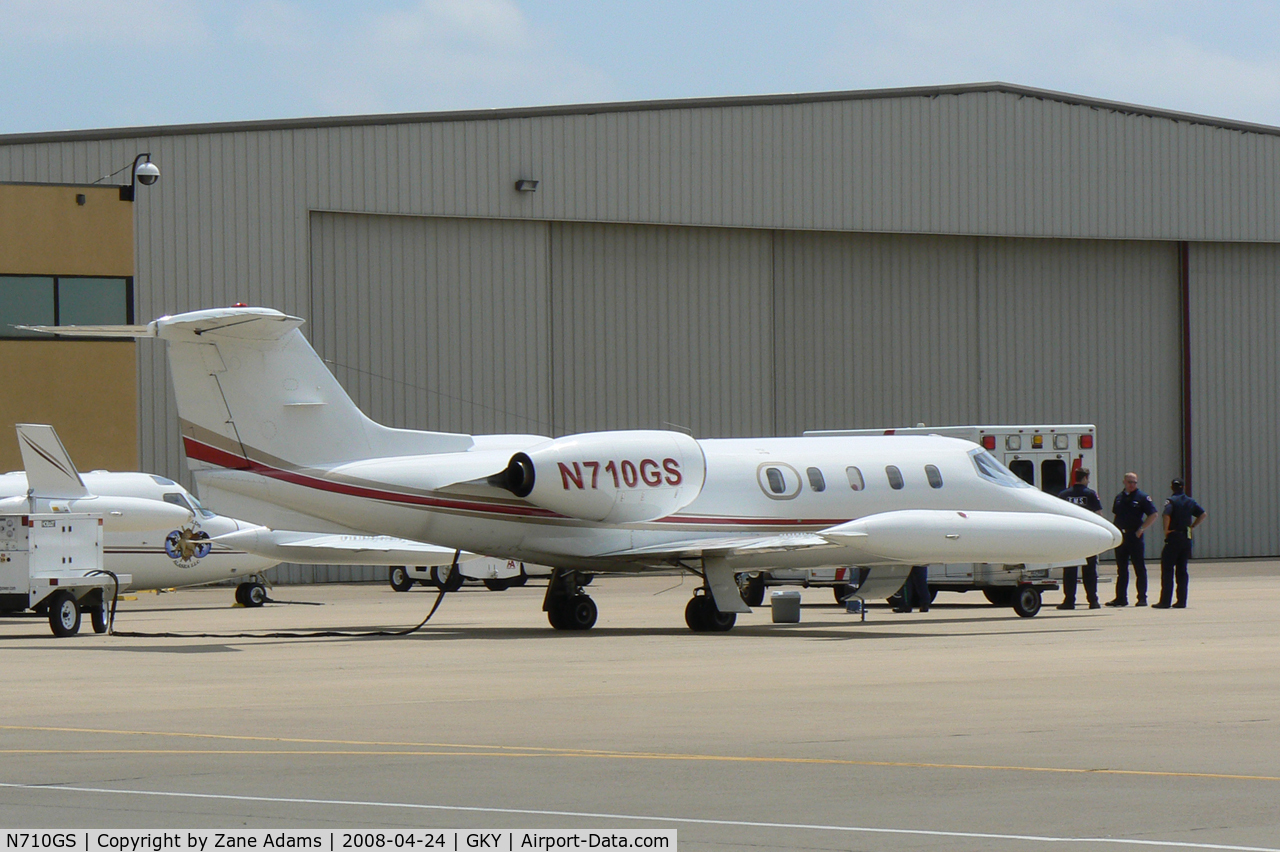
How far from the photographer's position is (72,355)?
133 feet

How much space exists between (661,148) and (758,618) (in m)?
22.2

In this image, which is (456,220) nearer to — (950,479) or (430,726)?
(950,479)

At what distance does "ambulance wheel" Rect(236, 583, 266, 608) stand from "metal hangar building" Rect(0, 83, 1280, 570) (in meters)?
8.17

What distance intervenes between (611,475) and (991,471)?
22.6ft

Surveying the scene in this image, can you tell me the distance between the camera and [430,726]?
12320 mm

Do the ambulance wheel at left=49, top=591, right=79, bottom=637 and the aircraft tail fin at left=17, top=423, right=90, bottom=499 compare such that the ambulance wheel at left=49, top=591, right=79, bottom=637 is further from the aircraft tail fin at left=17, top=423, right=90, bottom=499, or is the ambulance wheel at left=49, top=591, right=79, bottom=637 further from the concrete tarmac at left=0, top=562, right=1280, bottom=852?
the aircraft tail fin at left=17, top=423, right=90, bottom=499

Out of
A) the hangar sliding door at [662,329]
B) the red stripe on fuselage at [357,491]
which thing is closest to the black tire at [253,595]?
the red stripe on fuselage at [357,491]

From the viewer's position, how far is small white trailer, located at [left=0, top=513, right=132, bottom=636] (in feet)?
76.1

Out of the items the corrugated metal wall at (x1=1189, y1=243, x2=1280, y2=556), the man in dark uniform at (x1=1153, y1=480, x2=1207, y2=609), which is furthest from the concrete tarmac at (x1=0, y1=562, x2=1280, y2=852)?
the corrugated metal wall at (x1=1189, y1=243, x2=1280, y2=556)

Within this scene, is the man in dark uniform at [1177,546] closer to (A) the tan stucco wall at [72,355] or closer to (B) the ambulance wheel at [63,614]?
(B) the ambulance wheel at [63,614]

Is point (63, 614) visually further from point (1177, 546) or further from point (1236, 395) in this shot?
point (1236, 395)

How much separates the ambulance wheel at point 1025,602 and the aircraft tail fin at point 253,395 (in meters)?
10.8

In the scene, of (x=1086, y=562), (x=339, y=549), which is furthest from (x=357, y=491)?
(x=1086, y=562)

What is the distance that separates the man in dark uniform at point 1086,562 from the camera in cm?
2839
